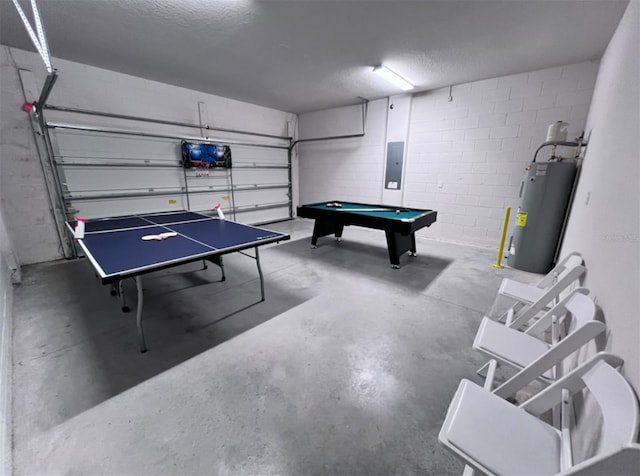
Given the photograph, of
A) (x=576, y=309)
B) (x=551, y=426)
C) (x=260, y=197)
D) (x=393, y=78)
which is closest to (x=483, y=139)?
(x=393, y=78)

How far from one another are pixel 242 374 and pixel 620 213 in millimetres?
2348

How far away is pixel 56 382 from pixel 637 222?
127 inches

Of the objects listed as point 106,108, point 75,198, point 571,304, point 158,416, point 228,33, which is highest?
point 228,33

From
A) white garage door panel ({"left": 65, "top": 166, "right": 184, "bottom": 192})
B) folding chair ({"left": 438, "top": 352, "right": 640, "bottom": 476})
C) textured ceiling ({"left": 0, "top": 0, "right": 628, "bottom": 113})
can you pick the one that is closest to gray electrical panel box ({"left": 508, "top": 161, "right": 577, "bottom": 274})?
textured ceiling ({"left": 0, "top": 0, "right": 628, "bottom": 113})

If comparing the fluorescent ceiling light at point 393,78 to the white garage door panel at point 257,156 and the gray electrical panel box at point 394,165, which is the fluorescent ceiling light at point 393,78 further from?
the white garage door panel at point 257,156

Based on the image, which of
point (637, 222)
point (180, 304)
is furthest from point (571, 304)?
point (180, 304)

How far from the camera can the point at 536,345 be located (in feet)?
4.60

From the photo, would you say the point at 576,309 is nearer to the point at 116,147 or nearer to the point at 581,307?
the point at 581,307

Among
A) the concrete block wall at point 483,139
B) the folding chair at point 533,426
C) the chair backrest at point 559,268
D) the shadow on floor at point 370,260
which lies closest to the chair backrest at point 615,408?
the folding chair at point 533,426

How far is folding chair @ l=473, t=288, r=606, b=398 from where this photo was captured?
3.38 ft

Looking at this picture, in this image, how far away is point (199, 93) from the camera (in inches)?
197

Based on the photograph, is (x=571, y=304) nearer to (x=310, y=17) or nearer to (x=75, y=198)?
(x=310, y=17)

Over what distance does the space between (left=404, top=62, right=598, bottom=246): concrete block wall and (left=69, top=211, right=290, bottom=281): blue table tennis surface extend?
3786 millimetres

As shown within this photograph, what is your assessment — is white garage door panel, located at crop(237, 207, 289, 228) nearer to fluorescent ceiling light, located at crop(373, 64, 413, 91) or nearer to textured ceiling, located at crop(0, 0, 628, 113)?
textured ceiling, located at crop(0, 0, 628, 113)
